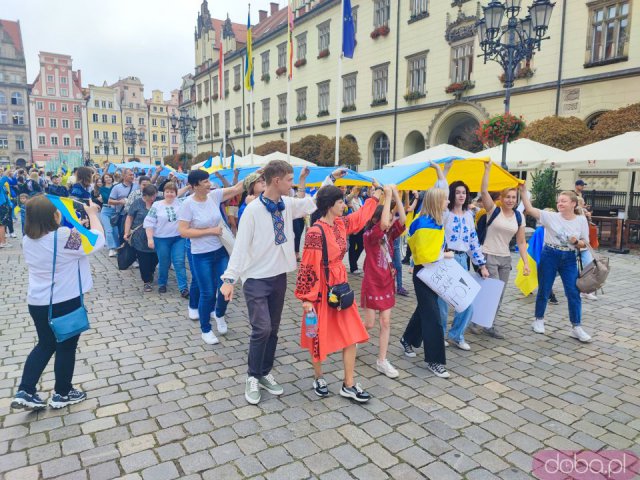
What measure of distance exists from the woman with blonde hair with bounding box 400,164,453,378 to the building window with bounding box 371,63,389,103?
23772 millimetres

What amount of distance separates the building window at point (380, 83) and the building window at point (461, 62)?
506 centimetres

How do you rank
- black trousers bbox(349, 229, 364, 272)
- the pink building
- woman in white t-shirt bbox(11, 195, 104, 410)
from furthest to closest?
the pink building < black trousers bbox(349, 229, 364, 272) < woman in white t-shirt bbox(11, 195, 104, 410)

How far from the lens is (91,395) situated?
4172mm

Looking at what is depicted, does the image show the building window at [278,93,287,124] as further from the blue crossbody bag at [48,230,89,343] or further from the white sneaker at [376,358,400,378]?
the blue crossbody bag at [48,230,89,343]

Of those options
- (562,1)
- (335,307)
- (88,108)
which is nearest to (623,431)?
(335,307)

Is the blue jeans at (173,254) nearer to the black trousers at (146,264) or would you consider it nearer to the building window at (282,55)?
the black trousers at (146,264)

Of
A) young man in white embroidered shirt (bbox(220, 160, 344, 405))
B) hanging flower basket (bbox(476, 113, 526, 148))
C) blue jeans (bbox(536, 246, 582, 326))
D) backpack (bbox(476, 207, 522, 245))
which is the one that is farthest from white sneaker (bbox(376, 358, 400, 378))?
hanging flower basket (bbox(476, 113, 526, 148))

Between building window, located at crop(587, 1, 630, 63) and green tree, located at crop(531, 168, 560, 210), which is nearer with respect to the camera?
green tree, located at crop(531, 168, 560, 210)

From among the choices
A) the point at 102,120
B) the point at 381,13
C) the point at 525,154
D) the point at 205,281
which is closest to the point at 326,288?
the point at 205,281

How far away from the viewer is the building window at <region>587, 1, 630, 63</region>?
16.3 meters

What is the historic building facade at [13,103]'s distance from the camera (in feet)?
243

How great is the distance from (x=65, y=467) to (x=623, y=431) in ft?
13.9

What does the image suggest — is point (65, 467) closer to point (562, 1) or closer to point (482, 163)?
point (482, 163)

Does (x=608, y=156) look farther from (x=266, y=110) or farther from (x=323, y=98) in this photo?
(x=266, y=110)
